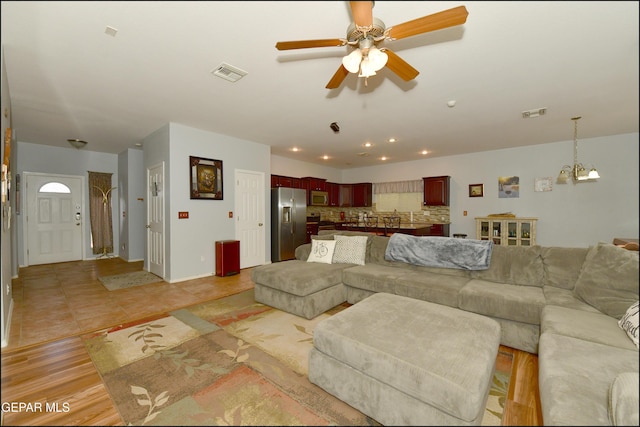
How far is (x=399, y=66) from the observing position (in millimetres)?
2104

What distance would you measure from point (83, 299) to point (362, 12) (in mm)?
4517

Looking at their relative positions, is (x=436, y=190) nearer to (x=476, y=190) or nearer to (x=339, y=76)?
(x=476, y=190)

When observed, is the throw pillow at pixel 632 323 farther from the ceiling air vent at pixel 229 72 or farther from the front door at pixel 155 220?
the front door at pixel 155 220

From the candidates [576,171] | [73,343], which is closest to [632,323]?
[576,171]

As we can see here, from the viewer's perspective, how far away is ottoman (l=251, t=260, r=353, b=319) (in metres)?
2.81

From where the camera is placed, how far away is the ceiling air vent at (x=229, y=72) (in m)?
2.55

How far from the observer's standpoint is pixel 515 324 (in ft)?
7.16

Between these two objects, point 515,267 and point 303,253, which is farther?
point 303,253

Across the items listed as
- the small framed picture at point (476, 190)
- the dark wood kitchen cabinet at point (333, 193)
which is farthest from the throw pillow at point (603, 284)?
the dark wood kitchen cabinet at point (333, 193)

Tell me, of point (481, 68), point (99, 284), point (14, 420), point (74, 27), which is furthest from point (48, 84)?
point (481, 68)

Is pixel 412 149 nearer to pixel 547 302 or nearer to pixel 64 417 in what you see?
pixel 547 302

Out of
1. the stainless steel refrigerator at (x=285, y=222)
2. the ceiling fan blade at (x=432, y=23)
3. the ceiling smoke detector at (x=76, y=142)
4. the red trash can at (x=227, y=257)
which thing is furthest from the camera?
the stainless steel refrigerator at (x=285, y=222)

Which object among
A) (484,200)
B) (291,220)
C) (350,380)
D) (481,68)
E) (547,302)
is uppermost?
(481,68)

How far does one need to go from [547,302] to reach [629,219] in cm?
167
